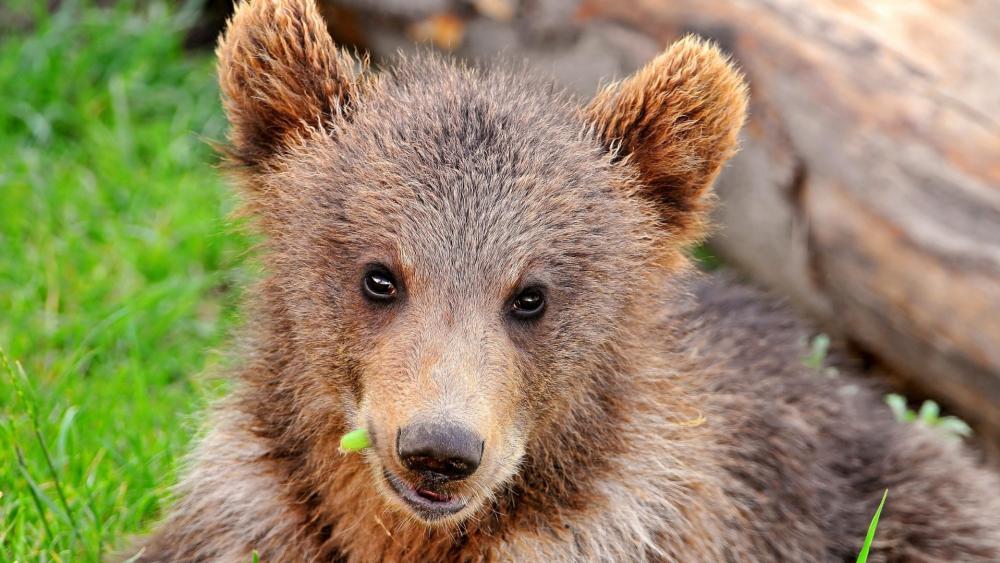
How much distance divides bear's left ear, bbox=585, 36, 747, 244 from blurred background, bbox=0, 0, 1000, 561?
145 cm

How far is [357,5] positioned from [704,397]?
456 centimetres

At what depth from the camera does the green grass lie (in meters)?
5.32

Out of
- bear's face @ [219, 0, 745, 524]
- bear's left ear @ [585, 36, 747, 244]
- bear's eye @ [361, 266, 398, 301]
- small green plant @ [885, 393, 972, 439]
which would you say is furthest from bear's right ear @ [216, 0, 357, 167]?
small green plant @ [885, 393, 972, 439]

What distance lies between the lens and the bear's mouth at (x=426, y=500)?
4094 mm

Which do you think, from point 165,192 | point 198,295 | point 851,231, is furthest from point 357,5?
point 851,231

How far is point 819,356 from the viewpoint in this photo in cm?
618

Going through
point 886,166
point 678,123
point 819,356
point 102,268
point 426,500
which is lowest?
point 102,268

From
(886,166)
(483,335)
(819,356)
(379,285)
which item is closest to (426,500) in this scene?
(483,335)

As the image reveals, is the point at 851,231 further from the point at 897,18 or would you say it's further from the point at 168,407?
the point at 168,407

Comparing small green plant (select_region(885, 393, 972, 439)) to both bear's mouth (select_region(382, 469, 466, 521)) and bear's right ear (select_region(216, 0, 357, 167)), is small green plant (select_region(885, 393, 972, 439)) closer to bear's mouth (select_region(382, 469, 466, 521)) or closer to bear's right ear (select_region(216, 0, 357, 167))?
bear's mouth (select_region(382, 469, 466, 521))

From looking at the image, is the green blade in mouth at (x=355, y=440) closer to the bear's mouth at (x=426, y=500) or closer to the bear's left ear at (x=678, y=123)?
the bear's mouth at (x=426, y=500)

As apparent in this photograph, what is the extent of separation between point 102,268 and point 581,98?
11.0 feet

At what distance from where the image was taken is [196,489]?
4.94m

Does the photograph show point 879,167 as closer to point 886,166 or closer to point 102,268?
point 886,166
